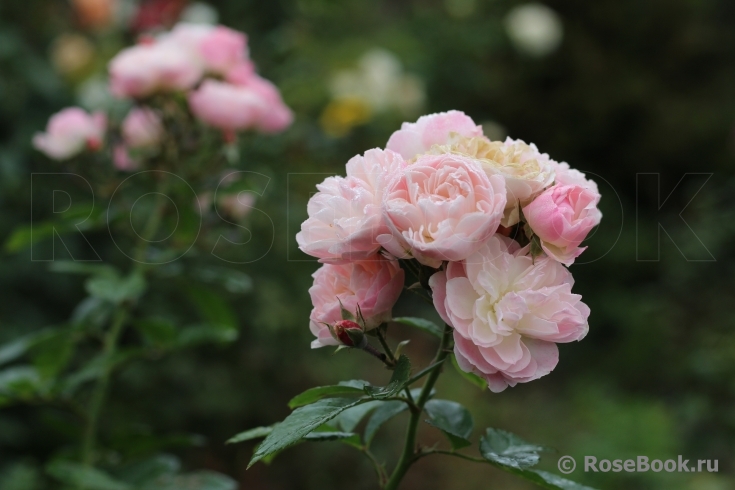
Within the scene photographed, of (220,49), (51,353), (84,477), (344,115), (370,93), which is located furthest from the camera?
(370,93)

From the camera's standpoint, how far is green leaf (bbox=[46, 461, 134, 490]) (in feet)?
3.37

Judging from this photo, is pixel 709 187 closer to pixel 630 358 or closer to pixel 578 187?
pixel 630 358

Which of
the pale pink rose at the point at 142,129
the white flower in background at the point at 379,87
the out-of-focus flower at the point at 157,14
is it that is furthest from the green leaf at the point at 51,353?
the white flower in background at the point at 379,87

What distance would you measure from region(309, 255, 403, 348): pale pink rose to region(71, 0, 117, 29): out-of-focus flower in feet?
7.62

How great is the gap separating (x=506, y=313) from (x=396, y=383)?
0.34 ft

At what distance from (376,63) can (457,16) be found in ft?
2.63

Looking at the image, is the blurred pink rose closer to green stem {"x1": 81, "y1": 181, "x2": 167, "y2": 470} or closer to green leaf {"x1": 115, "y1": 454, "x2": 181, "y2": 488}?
green stem {"x1": 81, "y1": 181, "x2": 167, "y2": 470}

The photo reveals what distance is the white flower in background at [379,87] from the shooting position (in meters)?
3.01

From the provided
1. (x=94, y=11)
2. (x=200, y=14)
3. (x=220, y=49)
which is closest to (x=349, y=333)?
(x=220, y=49)

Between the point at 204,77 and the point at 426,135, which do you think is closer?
the point at 426,135

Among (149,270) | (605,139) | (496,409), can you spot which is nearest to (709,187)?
(605,139)

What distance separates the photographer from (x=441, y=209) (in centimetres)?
55

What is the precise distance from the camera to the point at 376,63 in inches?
123

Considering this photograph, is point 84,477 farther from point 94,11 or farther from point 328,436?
point 94,11
